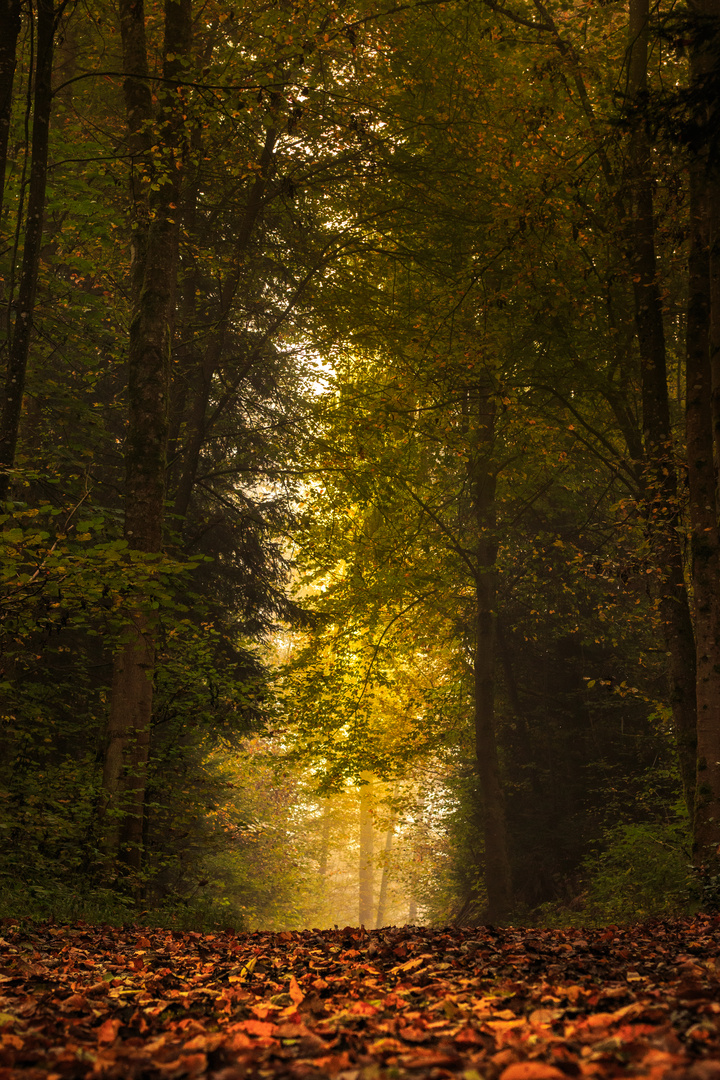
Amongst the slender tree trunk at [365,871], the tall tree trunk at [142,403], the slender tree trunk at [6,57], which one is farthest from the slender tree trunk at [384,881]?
the slender tree trunk at [6,57]

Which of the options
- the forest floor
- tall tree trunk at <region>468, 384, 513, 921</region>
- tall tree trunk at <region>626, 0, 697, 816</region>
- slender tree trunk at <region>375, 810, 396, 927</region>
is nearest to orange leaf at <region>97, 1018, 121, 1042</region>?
the forest floor

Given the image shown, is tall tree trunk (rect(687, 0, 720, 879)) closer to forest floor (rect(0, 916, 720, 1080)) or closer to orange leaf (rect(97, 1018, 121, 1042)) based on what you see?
forest floor (rect(0, 916, 720, 1080))

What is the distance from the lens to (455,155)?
11.2 m

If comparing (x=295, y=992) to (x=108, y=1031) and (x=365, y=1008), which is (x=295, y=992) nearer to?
(x=365, y=1008)

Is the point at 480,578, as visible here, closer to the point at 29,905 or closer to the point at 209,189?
the point at 209,189

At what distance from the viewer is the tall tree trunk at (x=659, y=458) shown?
8.34 metres

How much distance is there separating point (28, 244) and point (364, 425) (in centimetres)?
630

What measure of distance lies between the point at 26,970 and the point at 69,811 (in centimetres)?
387

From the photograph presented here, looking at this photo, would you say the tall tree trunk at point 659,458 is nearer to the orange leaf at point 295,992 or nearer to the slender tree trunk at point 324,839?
the orange leaf at point 295,992

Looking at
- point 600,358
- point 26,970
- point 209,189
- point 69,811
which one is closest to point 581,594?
point 600,358

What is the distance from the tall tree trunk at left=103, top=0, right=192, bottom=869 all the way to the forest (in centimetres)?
4

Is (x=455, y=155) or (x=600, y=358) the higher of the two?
(x=455, y=155)

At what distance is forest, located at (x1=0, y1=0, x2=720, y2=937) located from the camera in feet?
23.5

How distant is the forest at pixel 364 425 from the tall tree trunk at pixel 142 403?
0.04 meters
